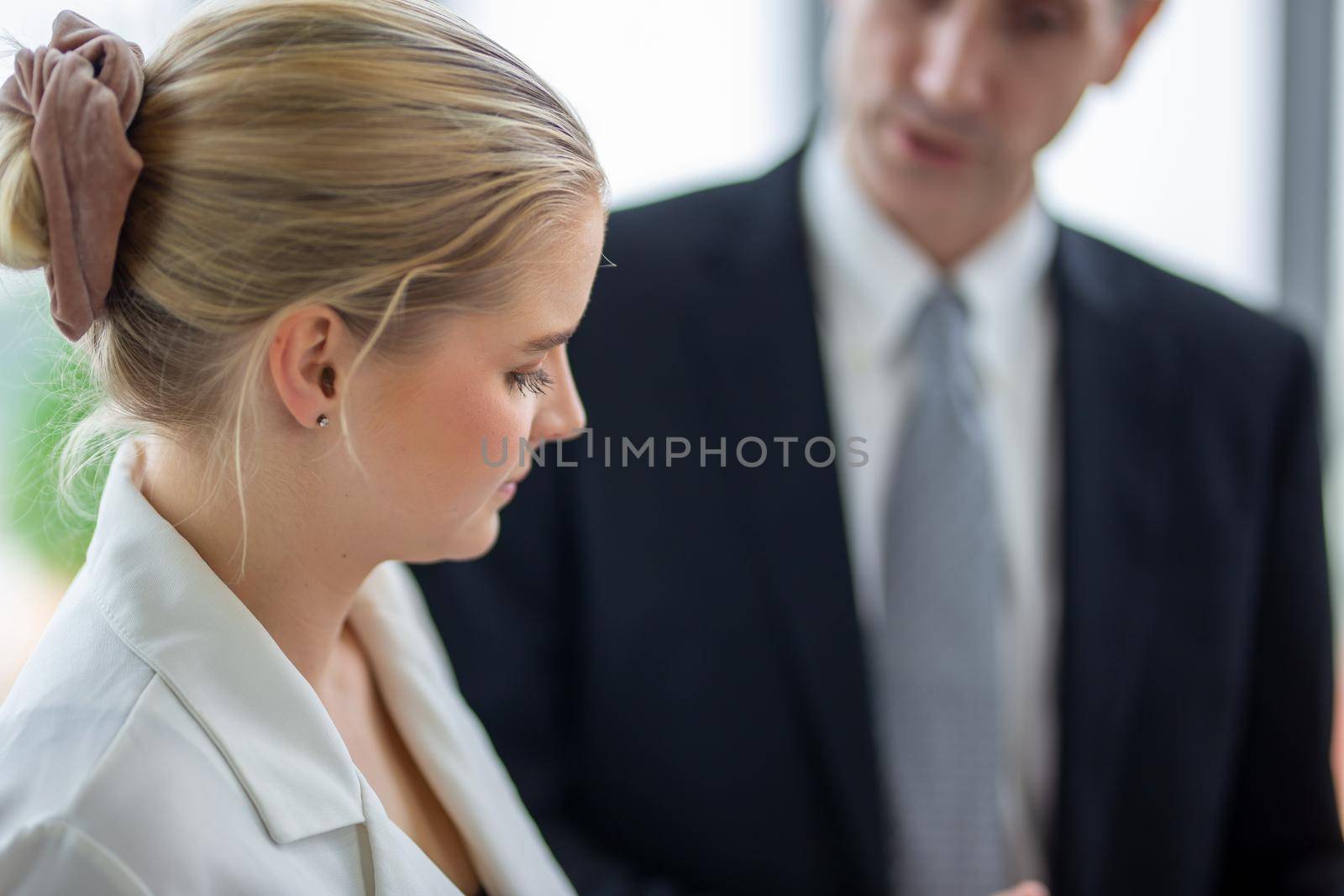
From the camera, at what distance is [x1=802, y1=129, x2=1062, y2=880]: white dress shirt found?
1.39m

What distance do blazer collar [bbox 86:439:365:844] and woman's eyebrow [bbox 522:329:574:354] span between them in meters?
0.25

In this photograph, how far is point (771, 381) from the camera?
1.35m

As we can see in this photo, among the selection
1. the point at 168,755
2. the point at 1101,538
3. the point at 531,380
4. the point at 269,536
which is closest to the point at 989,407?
the point at 1101,538

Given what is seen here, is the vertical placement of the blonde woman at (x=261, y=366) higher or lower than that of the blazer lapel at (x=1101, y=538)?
higher

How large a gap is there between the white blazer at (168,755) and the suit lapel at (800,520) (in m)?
0.60

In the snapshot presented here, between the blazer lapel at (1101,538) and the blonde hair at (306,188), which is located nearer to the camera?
the blonde hair at (306,188)

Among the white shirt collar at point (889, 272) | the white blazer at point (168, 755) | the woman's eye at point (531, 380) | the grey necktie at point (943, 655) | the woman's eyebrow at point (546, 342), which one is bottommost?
the grey necktie at point (943, 655)

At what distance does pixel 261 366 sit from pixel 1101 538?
1.05m

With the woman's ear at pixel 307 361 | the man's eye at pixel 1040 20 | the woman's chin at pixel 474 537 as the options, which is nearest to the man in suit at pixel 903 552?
the man's eye at pixel 1040 20

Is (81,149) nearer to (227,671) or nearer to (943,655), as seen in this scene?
(227,671)

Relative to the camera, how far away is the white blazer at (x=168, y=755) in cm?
63

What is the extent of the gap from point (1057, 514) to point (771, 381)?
1.36 feet

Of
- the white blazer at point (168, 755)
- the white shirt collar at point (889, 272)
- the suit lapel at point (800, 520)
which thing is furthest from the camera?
the white shirt collar at point (889, 272)

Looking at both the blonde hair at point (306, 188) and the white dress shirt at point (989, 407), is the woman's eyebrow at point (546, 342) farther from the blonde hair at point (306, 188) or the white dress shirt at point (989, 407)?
the white dress shirt at point (989, 407)
